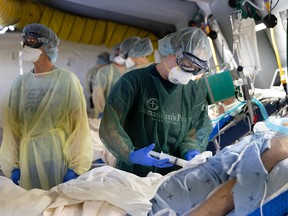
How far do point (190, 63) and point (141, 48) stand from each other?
20.1 inches

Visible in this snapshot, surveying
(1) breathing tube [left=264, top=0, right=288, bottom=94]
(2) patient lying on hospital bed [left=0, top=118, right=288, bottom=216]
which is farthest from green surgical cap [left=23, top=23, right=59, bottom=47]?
(1) breathing tube [left=264, top=0, right=288, bottom=94]

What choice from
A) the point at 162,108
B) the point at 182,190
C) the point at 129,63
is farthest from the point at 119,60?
the point at 182,190

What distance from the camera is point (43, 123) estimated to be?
132 centimetres

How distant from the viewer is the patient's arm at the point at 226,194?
3.51 feet

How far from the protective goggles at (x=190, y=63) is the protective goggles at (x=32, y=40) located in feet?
1.61

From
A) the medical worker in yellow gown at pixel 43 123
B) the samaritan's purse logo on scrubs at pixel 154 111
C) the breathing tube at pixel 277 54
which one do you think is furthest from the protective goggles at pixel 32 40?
the breathing tube at pixel 277 54

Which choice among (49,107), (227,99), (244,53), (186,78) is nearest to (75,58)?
(49,107)

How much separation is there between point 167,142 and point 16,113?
563mm

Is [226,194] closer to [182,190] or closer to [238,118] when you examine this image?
[182,190]

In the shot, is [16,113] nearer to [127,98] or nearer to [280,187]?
[127,98]

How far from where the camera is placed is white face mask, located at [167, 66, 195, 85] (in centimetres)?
132

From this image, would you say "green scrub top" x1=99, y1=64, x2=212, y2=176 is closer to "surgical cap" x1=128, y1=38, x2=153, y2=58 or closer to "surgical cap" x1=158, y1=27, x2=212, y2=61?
"surgical cap" x1=158, y1=27, x2=212, y2=61

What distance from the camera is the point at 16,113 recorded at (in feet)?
4.30

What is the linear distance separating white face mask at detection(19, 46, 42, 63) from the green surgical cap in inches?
2.5
